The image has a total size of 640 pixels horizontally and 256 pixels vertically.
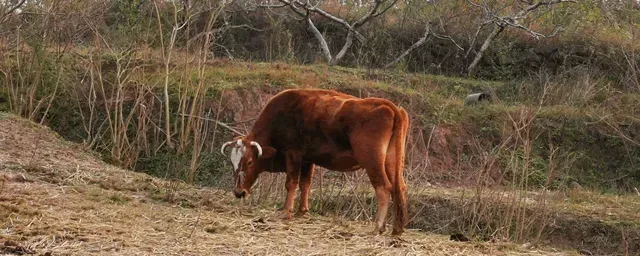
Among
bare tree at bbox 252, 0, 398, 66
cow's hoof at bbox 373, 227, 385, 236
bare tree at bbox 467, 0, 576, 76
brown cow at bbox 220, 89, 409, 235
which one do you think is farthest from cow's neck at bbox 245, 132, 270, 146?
bare tree at bbox 467, 0, 576, 76

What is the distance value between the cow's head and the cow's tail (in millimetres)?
1487

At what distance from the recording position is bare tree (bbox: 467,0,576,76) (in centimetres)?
2328

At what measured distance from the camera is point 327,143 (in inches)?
360

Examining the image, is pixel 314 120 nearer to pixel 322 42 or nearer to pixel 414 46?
pixel 322 42

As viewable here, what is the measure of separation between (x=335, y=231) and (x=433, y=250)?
1025 millimetres

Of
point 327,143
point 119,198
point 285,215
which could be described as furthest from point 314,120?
point 119,198

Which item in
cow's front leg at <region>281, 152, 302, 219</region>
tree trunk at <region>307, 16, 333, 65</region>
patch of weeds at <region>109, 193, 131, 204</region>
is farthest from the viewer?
tree trunk at <region>307, 16, 333, 65</region>

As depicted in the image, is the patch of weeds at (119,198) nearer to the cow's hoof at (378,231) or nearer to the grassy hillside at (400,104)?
the cow's hoof at (378,231)

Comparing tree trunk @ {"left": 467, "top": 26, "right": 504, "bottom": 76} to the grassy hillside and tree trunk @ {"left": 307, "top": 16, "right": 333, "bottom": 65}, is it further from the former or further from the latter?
tree trunk @ {"left": 307, "top": 16, "right": 333, "bottom": 65}

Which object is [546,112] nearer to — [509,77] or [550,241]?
[509,77]

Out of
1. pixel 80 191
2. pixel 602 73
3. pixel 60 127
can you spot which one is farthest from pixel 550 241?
pixel 602 73

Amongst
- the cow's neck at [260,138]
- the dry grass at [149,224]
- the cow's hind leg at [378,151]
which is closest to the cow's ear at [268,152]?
the cow's neck at [260,138]

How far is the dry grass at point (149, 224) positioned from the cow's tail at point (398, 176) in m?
0.21

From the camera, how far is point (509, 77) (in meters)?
24.4
